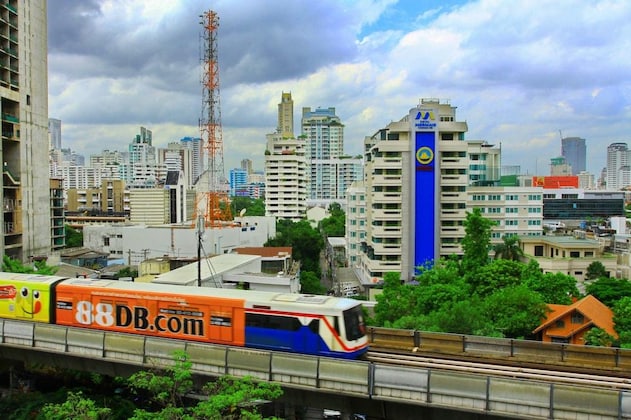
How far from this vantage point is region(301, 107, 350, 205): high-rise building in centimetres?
16750

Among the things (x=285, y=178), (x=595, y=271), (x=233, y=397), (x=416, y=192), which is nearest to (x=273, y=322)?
(x=233, y=397)

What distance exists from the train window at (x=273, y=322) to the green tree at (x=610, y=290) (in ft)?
75.5

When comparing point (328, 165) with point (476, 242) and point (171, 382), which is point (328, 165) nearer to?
point (476, 242)

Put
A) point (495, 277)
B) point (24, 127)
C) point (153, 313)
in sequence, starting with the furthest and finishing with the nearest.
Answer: point (24, 127) < point (495, 277) < point (153, 313)

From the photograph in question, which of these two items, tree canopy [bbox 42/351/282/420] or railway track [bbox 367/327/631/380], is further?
railway track [bbox 367/327/631/380]

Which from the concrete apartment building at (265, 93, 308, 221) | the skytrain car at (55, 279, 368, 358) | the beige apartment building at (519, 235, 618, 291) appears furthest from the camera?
the concrete apartment building at (265, 93, 308, 221)

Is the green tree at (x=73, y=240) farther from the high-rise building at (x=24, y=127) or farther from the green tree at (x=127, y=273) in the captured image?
the high-rise building at (x=24, y=127)

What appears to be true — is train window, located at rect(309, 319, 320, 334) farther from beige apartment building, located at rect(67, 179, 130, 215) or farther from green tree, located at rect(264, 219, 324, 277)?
beige apartment building, located at rect(67, 179, 130, 215)

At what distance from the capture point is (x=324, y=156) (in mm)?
177875

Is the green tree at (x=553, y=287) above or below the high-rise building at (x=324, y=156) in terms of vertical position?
below

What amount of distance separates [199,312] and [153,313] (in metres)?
1.81

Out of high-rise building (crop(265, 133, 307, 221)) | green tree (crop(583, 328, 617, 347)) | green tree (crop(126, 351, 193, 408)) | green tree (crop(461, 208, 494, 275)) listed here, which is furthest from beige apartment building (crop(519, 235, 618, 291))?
high-rise building (crop(265, 133, 307, 221))

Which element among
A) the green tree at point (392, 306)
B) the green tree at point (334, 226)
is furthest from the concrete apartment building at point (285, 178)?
the green tree at point (392, 306)

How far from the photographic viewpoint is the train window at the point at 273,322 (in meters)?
16.6
